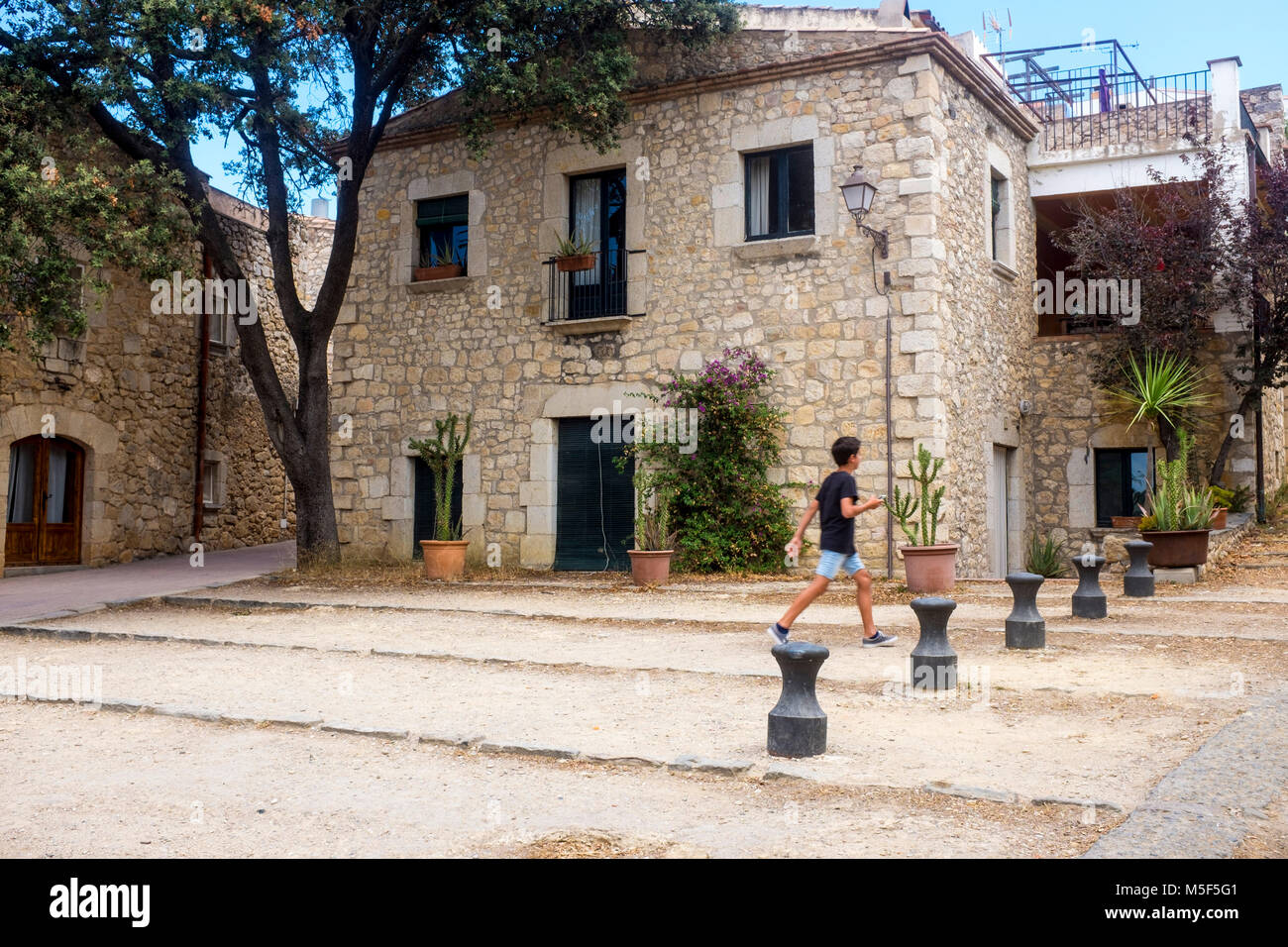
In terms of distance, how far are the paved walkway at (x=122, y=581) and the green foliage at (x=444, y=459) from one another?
8.31ft

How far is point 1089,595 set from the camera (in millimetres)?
8594

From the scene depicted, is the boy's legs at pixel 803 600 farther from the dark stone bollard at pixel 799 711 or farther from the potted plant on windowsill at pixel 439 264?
the potted plant on windowsill at pixel 439 264

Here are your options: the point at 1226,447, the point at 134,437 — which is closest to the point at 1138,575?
the point at 1226,447

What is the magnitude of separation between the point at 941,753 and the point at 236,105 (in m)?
12.0

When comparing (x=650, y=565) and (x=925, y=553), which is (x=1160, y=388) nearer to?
(x=925, y=553)

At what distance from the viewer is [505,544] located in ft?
48.6

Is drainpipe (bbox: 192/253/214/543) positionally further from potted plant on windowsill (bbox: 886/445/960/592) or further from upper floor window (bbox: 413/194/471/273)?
potted plant on windowsill (bbox: 886/445/960/592)

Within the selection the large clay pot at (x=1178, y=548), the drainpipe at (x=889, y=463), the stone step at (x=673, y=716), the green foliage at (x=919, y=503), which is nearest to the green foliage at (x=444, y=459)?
the drainpipe at (x=889, y=463)

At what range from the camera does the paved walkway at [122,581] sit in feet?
37.0

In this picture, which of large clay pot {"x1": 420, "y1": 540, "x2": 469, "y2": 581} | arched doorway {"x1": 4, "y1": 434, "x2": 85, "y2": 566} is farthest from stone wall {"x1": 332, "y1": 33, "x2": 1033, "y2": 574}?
arched doorway {"x1": 4, "y1": 434, "x2": 85, "y2": 566}

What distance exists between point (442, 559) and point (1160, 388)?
9.48 metres

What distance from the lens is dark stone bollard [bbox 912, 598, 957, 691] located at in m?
6.01

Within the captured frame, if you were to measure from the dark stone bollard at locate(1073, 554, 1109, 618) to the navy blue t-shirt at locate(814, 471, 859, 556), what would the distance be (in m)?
2.44

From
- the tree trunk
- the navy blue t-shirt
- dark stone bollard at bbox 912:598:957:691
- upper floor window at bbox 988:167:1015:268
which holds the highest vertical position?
upper floor window at bbox 988:167:1015:268
